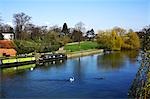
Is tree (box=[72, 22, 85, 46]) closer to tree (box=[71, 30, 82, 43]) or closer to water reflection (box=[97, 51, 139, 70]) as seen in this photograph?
tree (box=[71, 30, 82, 43])

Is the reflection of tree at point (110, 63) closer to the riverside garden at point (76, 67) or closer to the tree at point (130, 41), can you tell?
the riverside garden at point (76, 67)

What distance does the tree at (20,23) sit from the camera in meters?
18.3

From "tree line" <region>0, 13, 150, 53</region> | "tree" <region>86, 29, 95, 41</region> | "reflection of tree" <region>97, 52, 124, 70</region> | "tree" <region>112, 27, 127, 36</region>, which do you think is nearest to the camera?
"reflection of tree" <region>97, 52, 124, 70</region>

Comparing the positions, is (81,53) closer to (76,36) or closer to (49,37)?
(49,37)

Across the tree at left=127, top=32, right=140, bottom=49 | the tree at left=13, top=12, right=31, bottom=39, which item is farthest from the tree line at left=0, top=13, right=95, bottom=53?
the tree at left=127, top=32, right=140, bottom=49

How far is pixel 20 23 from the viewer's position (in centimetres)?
1883

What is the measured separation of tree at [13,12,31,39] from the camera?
18.3 meters

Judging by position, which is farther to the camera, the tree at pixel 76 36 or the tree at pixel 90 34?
the tree at pixel 90 34

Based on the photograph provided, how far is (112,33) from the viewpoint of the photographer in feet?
71.9

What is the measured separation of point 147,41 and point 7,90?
18.5ft

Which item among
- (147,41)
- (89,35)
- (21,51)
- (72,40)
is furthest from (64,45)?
(147,41)

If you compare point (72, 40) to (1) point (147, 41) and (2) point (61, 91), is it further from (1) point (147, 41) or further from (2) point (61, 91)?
(1) point (147, 41)

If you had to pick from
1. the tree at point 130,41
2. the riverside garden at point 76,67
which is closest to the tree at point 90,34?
the riverside garden at point 76,67

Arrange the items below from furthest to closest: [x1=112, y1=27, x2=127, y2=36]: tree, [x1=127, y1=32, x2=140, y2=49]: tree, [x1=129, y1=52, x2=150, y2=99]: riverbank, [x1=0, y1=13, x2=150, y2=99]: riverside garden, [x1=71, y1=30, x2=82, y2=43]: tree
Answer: [x1=71, y1=30, x2=82, y2=43]: tree < [x1=112, y1=27, x2=127, y2=36]: tree < [x1=127, y1=32, x2=140, y2=49]: tree < [x1=0, y1=13, x2=150, y2=99]: riverside garden < [x1=129, y1=52, x2=150, y2=99]: riverbank
